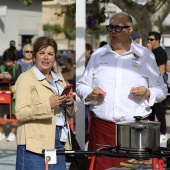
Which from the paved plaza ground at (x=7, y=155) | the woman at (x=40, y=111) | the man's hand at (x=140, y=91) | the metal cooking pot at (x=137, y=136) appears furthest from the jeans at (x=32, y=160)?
the paved plaza ground at (x=7, y=155)

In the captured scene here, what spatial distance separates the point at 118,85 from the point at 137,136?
74.0 inches

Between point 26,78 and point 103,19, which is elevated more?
point 103,19

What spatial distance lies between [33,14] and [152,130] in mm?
29734

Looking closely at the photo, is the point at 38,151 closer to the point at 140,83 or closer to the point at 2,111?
the point at 140,83

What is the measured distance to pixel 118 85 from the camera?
237 inches

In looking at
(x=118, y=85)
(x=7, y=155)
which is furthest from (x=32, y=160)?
(x=7, y=155)

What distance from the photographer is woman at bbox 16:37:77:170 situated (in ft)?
17.9

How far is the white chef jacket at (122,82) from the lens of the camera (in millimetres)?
6035

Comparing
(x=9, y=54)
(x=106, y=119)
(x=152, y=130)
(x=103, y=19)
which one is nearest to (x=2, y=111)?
(x=9, y=54)

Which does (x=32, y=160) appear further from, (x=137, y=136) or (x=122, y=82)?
(x=137, y=136)

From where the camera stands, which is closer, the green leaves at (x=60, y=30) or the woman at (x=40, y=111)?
the woman at (x=40, y=111)

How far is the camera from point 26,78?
18.3 feet

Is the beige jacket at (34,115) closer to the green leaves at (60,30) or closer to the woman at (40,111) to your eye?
the woman at (40,111)

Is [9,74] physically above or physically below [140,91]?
below
